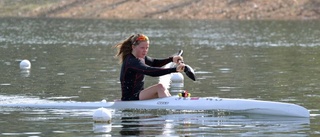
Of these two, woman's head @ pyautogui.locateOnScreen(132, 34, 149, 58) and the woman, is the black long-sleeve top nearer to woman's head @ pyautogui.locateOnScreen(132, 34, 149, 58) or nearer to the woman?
the woman

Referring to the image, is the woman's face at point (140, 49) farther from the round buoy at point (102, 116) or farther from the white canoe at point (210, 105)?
the round buoy at point (102, 116)

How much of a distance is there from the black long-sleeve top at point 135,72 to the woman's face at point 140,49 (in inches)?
5.0

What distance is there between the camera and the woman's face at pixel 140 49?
24062mm

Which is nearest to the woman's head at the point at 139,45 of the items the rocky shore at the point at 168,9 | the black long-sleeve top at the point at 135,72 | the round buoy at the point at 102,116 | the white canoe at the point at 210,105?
the black long-sleeve top at the point at 135,72

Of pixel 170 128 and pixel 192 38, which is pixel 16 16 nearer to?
pixel 192 38

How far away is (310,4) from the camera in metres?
109

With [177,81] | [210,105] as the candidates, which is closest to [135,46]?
[210,105]

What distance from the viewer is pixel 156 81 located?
34.2 meters

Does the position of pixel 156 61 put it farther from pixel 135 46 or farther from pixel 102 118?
pixel 102 118

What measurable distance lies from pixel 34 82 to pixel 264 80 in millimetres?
8175

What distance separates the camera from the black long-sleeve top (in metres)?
24.2

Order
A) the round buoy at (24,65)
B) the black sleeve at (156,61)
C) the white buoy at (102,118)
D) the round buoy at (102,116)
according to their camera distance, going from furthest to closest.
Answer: the round buoy at (24,65), the black sleeve at (156,61), the round buoy at (102,116), the white buoy at (102,118)

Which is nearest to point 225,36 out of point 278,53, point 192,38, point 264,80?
point 192,38

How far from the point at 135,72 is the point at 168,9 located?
9245 centimetres
